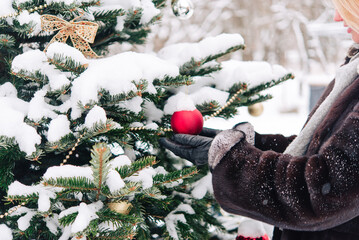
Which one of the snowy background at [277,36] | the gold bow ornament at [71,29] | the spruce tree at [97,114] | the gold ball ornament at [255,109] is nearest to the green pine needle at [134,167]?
the spruce tree at [97,114]

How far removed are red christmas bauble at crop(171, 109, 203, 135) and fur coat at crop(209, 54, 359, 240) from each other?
0.46ft

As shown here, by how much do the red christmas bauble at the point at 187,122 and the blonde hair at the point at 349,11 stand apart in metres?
0.49

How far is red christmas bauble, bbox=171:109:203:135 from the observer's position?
1106mm

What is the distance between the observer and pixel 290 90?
12.9m

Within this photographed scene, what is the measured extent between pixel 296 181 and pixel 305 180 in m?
0.02

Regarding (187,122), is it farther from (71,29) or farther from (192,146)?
(71,29)

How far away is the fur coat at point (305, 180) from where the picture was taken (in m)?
0.82

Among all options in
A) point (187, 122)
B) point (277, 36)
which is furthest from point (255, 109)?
point (277, 36)

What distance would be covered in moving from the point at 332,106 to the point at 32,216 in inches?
34.5

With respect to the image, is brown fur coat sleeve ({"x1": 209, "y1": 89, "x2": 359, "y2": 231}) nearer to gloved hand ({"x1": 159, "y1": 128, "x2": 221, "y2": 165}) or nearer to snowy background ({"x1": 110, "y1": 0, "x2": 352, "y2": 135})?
gloved hand ({"x1": 159, "y1": 128, "x2": 221, "y2": 165})

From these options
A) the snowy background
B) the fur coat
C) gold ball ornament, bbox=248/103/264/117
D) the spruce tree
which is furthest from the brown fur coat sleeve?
the snowy background

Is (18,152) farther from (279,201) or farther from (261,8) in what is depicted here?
(261,8)

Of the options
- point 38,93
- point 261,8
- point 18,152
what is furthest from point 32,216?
point 261,8

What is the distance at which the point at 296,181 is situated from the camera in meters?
0.86
